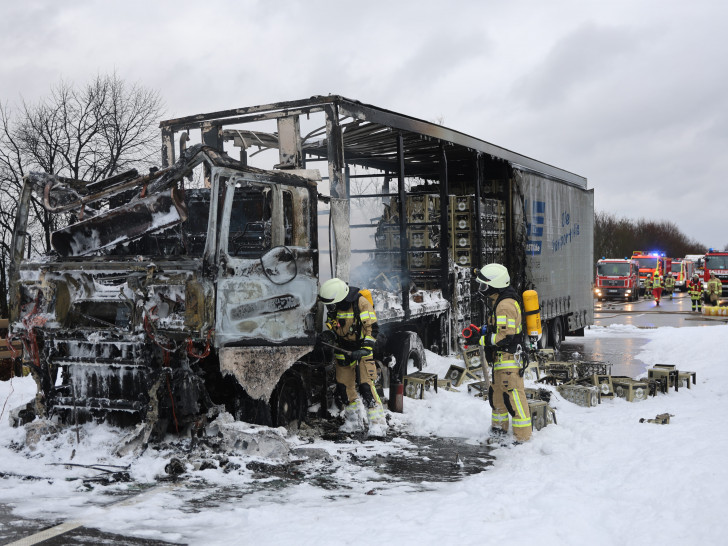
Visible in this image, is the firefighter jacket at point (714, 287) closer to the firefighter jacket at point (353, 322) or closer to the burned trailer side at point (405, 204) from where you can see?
the burned trailer side at point (405, 204)

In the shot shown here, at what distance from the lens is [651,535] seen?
13.8 feet

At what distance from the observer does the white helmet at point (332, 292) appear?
23.5 feet

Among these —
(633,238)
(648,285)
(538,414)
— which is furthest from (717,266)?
(633,238)

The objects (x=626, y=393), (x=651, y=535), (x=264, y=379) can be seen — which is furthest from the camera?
(x=626, y=393)

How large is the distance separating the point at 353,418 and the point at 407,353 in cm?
189

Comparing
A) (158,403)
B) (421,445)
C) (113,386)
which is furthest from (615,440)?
(113,386)

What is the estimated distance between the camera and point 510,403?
Result: 22.8ft

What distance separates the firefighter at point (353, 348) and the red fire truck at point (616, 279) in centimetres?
3169

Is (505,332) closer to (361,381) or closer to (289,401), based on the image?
(361,381)

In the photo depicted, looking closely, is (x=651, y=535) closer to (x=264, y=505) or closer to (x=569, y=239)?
(x=264, y=505)

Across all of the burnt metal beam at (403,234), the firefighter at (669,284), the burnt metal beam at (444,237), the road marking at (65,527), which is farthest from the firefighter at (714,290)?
the road marking at (65,527)

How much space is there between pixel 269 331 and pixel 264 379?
0.45 m

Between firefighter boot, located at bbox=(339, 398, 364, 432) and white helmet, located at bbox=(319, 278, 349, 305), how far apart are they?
1230mm

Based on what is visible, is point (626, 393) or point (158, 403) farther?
point (626, 393)
